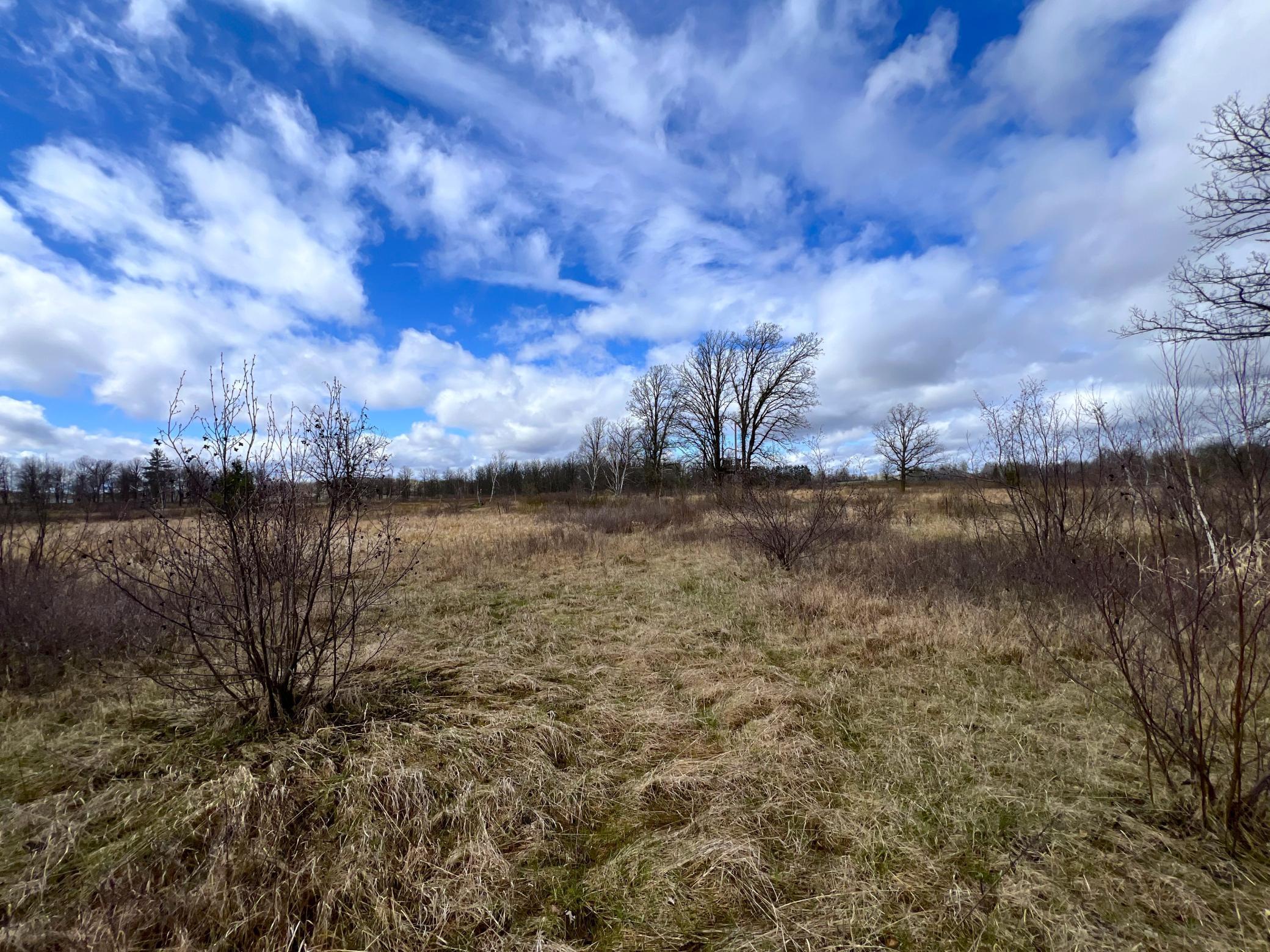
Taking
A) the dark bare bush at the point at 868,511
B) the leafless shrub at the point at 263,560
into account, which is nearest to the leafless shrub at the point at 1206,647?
the leafless shrub at the point at 263,560

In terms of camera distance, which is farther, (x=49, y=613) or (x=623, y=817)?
(x=49, y=613)

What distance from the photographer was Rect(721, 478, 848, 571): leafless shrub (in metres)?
9.11

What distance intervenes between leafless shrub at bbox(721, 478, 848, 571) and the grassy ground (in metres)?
3.95

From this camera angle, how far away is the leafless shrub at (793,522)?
29.9 ft

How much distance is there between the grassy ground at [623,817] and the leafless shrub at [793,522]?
3951mm

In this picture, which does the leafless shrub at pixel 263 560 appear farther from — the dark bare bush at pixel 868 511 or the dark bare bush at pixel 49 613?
the dark bare bush at pixel 868 511

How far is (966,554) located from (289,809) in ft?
32.1

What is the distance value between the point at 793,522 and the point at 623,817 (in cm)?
735

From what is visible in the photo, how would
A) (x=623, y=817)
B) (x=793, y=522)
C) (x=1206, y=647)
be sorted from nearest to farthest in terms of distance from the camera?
(x=623, y=817), (x=1206, y=647), (x=793, y=522)

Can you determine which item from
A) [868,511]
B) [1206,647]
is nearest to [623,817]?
[1206,647]

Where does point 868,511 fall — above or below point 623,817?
Result: above

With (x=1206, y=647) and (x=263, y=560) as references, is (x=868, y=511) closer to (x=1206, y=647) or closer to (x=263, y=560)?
(x=1206, y=647)

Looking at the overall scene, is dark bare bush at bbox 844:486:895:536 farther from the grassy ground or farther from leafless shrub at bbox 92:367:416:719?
leafless shrub at bbox 92:367:416:719

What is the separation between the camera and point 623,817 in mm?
2846
